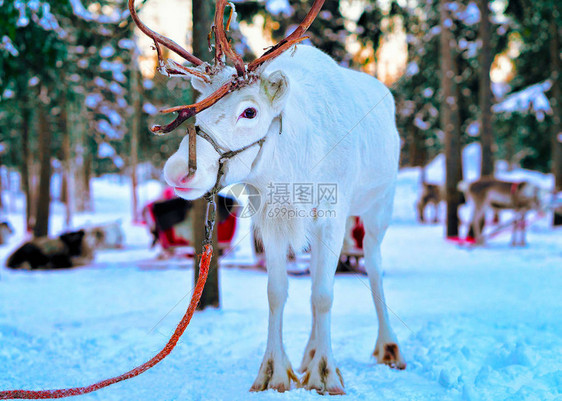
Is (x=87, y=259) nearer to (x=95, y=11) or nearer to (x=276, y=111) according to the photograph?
(x=276, y=111)

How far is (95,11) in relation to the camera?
1630cm

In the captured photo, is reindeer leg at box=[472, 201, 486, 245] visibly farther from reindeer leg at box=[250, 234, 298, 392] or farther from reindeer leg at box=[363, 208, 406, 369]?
reindeer leg at box=[250, 234, 298, 392]

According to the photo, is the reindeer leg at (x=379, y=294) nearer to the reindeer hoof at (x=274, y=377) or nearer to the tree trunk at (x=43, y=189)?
the reindeer hoof at (x=274, y=377)

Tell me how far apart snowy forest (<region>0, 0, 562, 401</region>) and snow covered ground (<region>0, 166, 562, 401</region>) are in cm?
2

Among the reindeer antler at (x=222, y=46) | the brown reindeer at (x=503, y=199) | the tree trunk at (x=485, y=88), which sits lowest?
the brown reindeer at (x=503, y=199)

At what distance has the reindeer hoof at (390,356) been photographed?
376cm

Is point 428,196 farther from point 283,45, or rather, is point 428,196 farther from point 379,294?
point 283,45

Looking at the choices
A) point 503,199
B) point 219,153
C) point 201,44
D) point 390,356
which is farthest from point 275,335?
point 503,199

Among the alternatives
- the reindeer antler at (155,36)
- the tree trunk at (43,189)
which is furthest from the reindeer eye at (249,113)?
the tree trunk at (43,189)

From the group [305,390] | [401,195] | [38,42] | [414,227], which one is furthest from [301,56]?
[401,195]

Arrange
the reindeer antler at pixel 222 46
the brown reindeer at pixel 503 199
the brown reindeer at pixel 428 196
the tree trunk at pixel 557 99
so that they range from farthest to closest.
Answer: the brown reindeer at pixel 428 196
the tree trunk at pixel 557 99
the brown reindeer at pixel 503 199
the reindeer antler at pixel 222 46

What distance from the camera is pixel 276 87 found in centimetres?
283

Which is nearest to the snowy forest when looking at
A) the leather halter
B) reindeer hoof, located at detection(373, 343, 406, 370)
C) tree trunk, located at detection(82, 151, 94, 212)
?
reindeer hoof, located at detection(373, 343, 406, 370)

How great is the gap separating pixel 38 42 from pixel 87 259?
527cm
